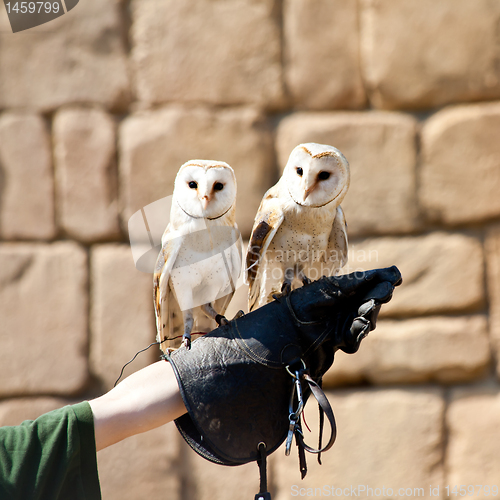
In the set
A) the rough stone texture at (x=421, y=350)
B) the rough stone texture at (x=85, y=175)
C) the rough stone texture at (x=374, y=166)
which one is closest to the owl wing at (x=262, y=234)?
the rough stone texture at (x=374, y=166)

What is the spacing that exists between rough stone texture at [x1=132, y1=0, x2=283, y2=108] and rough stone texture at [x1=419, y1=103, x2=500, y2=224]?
986mm

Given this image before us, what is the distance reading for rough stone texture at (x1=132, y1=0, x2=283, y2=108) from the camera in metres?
2.50

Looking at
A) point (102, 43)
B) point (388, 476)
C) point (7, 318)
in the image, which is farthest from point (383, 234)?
point (7, 318)

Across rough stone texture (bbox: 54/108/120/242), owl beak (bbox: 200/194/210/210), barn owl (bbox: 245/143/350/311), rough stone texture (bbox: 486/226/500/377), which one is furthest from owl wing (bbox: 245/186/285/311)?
rough stone texture (bbox: 486/226/500/377)

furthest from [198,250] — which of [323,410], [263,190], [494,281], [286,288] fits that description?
[494,281]

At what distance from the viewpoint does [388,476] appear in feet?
8.00

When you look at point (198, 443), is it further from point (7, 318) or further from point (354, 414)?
point (7, 318)

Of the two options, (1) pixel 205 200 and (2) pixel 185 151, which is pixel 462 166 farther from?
(1) pixel 205 200

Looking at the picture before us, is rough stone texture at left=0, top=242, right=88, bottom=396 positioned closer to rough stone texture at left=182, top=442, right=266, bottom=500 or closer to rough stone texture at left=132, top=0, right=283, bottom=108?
rough stone texture at left=182, top=442, right=266, bottom=500

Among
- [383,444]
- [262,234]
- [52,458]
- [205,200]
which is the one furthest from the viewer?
[383,444]

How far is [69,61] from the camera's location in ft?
8.19

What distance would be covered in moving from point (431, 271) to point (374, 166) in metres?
0.60

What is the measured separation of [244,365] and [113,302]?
4.18ft

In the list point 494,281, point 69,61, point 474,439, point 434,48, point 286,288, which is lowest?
point 474,439
